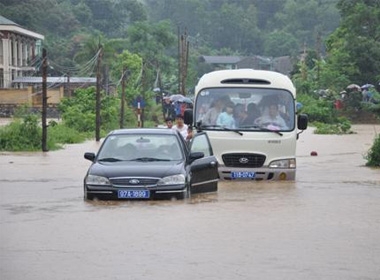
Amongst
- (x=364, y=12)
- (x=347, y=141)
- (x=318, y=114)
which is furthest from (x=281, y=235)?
(x=364, y=12)

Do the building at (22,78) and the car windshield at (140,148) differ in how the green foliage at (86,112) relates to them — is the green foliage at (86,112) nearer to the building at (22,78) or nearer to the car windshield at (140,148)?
the building at (22,78)

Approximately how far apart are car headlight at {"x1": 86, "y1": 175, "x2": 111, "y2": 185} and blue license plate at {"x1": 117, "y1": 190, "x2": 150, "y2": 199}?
0.26m

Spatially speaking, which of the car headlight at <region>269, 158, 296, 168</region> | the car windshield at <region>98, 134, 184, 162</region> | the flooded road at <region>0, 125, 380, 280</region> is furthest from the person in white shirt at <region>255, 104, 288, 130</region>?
the car windshield at <region>98, 134, 184, 162</region>

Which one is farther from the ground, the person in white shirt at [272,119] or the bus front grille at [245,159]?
the person in white shirt at [272,119]

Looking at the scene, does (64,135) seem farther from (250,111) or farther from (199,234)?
(199,234)

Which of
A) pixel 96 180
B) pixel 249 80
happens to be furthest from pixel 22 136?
pixel 96 180

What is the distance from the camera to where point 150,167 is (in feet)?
53.0

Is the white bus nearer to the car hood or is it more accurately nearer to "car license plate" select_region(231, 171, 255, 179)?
"car license plate" select_region(231, 171, 255, 179)

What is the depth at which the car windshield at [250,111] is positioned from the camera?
69.4 feet

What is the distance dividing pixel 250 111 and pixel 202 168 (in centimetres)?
403

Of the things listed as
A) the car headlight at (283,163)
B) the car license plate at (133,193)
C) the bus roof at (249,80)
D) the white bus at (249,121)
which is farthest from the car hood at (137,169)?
the bus roof at (249,80)

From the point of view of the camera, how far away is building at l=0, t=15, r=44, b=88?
77562 mm

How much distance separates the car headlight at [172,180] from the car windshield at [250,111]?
16.9 ft

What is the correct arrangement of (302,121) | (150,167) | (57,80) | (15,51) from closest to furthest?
1. (150,167)
2. (302,121)
3. (57,80)
4. (15,51)
